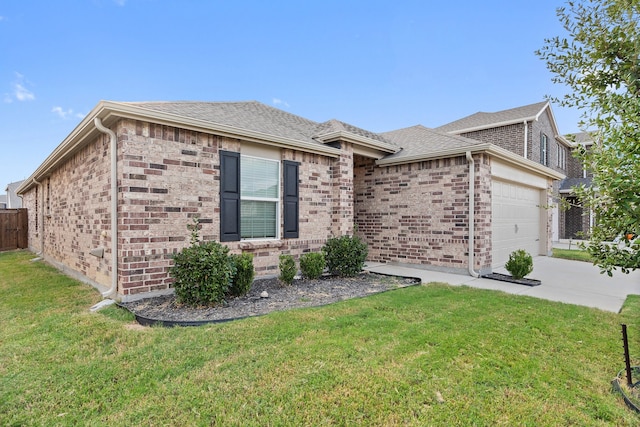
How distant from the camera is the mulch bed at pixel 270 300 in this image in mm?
4367

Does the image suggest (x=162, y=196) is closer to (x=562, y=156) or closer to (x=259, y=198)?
(x=259, y=198)

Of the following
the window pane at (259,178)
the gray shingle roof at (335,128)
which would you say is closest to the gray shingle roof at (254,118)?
the gray shingle roof at (335,128)

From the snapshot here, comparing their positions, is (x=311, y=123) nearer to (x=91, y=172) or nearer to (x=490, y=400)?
(x=91, y=172)

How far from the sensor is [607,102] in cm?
229

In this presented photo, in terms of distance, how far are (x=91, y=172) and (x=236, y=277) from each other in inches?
147

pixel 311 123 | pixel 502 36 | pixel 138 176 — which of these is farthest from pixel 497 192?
pixel 138 176

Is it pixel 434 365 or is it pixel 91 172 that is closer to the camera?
pixel 434 365

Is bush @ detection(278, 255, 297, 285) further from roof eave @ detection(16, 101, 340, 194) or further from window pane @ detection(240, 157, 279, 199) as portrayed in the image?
roof eave @ detection(16, 101, 340, 194)

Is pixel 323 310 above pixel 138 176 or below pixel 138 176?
below

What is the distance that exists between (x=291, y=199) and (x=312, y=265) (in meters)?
1.55

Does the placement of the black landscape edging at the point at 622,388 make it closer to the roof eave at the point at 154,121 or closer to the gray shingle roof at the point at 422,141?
the gray shingle roof at the point at 422,141

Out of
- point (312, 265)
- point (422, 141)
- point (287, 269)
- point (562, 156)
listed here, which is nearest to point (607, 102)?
point (287, 269)

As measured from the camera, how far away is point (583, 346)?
11.4ft

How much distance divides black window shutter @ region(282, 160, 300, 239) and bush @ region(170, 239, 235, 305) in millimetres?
2416
